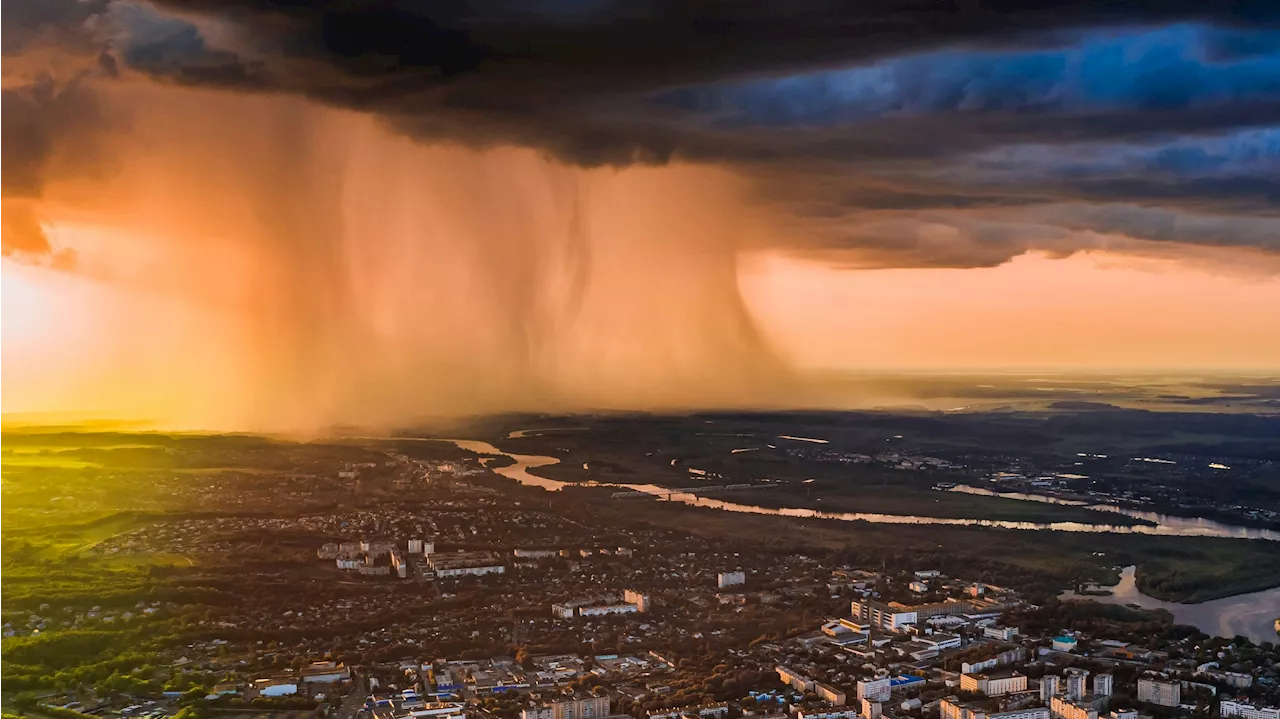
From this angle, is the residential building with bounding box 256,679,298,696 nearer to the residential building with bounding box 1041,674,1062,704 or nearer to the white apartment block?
the white apartment block

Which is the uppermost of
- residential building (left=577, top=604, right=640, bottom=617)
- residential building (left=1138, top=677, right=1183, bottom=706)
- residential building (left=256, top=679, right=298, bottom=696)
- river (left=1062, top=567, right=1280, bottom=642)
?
residential building (left=577, top=604, right=640, bottom=617)

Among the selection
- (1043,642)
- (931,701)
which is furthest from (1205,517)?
(931,701)

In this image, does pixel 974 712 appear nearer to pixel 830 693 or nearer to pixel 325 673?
pixel 830 693

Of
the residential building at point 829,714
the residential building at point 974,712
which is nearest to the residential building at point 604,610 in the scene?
the residential building at point 829,714

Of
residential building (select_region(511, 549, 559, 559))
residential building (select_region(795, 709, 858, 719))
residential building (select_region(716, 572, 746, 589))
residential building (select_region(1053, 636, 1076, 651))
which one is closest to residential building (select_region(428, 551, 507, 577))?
residential building (select_region(511, 549, 559, 559))

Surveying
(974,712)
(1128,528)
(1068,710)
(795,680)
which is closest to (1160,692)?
(1068,710)

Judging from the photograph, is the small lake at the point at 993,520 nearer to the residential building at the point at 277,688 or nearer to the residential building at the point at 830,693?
the residential building at the point at 830,693
